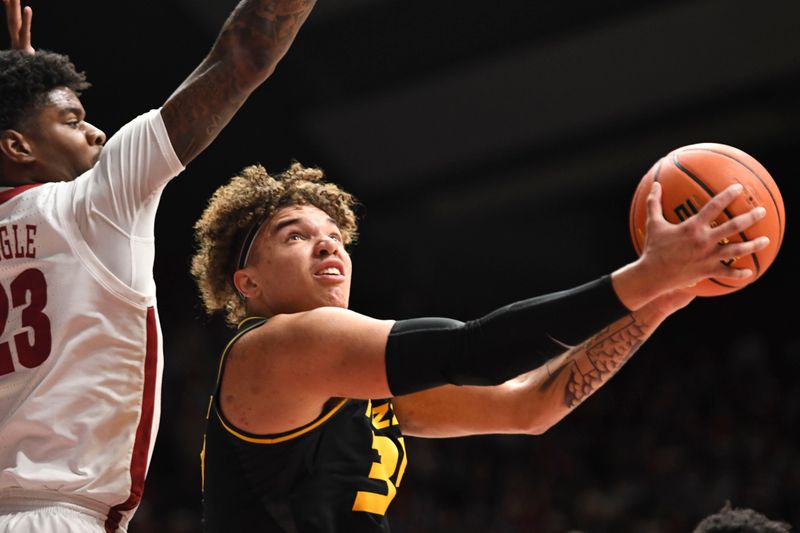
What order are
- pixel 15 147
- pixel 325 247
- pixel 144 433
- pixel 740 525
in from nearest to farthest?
pixel 144 433 < pixel 15 147 < pixel 325 247 < pixel 740 525

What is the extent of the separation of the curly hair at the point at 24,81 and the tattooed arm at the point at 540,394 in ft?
4.62

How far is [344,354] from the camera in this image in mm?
2617

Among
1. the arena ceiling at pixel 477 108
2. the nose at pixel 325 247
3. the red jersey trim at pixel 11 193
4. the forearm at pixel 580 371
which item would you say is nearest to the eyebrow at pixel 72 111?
the red jersey trim at pixel 11 193

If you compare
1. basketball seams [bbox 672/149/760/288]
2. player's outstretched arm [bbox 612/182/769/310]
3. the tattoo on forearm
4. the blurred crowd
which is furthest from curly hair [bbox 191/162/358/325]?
the blurred crowd

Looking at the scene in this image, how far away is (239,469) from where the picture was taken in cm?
287

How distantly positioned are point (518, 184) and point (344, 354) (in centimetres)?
996

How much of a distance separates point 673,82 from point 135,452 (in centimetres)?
907

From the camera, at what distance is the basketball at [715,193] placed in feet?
8.37

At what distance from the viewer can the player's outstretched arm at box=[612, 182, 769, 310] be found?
7.45 feet

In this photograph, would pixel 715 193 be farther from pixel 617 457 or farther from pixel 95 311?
pixel 617 457

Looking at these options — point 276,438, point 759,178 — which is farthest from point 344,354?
point 759,178

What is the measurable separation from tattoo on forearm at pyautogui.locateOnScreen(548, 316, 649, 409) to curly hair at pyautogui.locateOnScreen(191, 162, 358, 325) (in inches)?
33.7

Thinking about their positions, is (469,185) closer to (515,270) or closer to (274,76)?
(515,270)

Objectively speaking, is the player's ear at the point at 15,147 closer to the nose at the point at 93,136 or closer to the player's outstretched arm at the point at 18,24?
the nose at the point at 93,136
